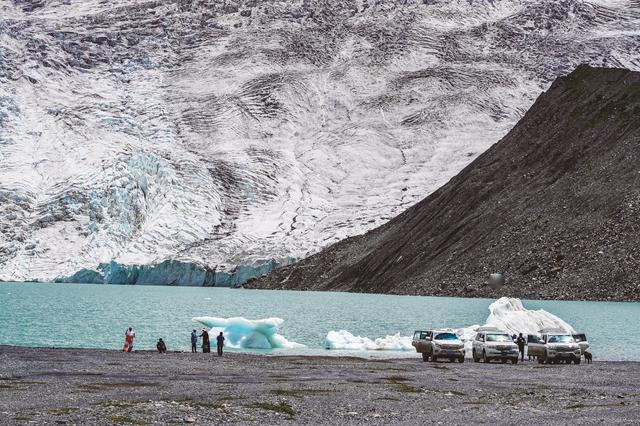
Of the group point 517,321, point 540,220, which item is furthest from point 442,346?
point 540,220

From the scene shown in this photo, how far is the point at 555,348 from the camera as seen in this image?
50750 millimetres

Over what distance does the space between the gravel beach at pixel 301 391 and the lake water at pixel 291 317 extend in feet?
54.8

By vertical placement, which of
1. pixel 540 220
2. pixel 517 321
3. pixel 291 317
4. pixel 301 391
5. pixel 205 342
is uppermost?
pixel 540 220

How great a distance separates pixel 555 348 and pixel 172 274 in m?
150

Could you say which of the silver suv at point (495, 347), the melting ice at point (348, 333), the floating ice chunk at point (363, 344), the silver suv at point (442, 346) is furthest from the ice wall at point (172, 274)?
A: the silver suv at point (495, 347)

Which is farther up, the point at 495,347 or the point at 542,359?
the point at 495,347

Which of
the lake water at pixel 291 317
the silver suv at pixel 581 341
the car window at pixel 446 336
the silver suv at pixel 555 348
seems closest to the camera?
the silver suv at pixel 555 348

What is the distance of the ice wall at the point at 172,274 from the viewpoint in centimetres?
19088

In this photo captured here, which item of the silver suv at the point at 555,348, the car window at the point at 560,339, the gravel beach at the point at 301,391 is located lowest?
the gravel beach at the point at 301,391

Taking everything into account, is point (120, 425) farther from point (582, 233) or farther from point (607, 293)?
point (582, 233)

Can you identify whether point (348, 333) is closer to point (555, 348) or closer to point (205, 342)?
point (205, 342)

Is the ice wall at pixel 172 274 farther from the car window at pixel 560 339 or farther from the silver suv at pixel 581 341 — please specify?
the car window at pixel 560 339

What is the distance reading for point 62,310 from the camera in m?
106

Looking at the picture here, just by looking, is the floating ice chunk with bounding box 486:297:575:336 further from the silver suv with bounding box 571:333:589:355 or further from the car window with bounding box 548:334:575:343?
the car window with bounding box 548:334:575:343
